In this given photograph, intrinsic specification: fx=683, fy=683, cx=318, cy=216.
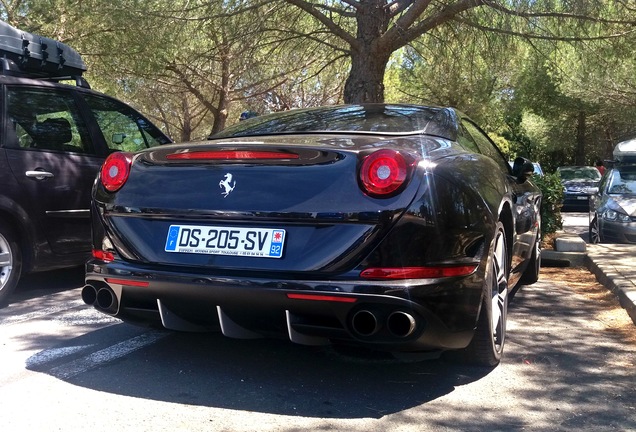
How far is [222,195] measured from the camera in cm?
341

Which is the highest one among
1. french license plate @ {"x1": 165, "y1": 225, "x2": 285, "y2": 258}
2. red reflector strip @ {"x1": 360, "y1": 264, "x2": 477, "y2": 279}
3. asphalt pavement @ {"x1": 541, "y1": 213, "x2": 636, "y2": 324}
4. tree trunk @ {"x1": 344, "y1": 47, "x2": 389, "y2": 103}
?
tree trunk @ {"x1": 344, "y1": 47, "x2": 389, "y2": 103}

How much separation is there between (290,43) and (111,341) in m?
8.28

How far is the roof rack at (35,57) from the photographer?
6.11 meters

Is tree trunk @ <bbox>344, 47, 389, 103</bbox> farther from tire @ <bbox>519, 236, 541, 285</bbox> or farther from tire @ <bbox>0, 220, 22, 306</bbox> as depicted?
tire @ <bbox>0, 220, 22, 306</bbox>

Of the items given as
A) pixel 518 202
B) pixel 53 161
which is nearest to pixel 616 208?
pixel 518 202

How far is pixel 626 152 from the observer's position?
37.0ft

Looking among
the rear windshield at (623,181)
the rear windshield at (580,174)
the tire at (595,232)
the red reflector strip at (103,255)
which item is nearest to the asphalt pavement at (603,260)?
the tire at (595,232)

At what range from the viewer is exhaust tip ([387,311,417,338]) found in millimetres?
3129

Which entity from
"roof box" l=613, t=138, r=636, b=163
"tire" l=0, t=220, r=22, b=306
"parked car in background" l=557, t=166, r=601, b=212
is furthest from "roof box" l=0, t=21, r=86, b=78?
"parked car in background" l=557, t=166, r=601, b=212

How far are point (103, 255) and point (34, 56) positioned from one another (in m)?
3.57

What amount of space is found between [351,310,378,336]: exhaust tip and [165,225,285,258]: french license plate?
0.47 m

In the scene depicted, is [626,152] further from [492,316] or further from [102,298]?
[102,298]

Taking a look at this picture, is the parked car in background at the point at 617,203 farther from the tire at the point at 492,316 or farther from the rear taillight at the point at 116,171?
the rear taillight at the point at 116,171

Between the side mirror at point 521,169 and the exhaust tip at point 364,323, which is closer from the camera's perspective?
the exhaust tip at point 364,323
